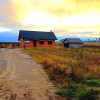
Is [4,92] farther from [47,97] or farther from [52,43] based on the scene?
[52,43]

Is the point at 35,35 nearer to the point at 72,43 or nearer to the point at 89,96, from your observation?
the point at 72,43

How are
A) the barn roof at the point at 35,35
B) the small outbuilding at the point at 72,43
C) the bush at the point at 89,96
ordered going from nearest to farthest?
the bush at the point at 89,96 < the barn roof at the point at 35,35 < the small outbuilding at the point at 72,43

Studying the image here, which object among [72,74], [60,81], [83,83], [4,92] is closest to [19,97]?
[4,92]

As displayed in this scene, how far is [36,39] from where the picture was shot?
40.2 meters

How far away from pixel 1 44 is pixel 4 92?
41.8 meters

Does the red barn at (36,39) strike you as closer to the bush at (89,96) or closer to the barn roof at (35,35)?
the barn roof at (35,35)

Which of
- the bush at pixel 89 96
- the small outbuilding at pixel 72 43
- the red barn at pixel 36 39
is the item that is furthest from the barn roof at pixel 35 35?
the bush at pixel 89 96

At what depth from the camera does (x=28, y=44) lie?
40938mm

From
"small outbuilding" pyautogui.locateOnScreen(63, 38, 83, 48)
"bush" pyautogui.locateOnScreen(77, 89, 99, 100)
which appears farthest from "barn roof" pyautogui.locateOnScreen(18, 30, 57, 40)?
"bush" pyautogui.locateOnScreen(77, 89, 99, 100)

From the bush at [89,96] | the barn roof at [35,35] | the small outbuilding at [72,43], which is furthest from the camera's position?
the small outbuilding at [72,43]

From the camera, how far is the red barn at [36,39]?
4021 centimetres

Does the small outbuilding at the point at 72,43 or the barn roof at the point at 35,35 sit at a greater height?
the barn roof at the point at 35,35

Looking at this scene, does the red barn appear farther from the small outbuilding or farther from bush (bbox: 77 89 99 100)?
bush (bbox: 77 89 99 100)

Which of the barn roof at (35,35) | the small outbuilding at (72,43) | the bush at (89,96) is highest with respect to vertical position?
the barn roof at (35,35)
